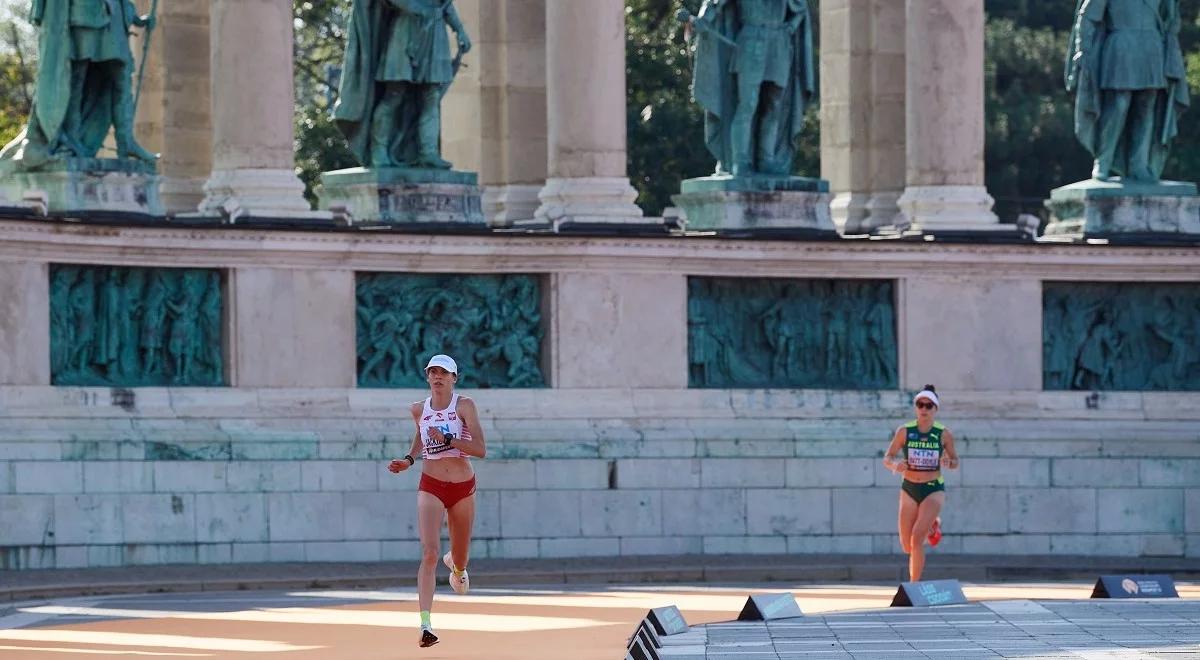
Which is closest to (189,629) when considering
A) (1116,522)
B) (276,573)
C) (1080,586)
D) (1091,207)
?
(276,573)

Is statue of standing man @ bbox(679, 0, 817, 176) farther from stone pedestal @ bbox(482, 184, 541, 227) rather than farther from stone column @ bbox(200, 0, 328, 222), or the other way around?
stone column @ bbox(200, 0, 328, 222)

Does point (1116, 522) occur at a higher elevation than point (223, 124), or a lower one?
lower

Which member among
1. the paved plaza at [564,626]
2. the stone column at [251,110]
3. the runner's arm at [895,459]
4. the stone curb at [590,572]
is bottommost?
the stone curb at [590,572]

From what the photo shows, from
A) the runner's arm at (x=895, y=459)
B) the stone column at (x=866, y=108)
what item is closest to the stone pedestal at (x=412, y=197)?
the stone column at (x=866, y=108)

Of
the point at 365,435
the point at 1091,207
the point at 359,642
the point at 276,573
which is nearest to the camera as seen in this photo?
the point at 359,642

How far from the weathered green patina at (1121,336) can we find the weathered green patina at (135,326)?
11380 millimetres

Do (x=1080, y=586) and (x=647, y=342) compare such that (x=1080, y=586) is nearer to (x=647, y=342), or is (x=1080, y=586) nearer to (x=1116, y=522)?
(x=1116, y=522)

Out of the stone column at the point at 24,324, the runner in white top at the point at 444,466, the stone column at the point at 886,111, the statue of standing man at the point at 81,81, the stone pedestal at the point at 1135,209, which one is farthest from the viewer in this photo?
the stone column at the point at 886,111

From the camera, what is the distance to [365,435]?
4000 centimetres

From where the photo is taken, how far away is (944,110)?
44594 mm

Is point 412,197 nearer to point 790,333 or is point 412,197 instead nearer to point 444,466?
point 790,333

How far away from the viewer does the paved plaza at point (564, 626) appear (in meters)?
26.4

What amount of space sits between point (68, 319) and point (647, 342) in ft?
24.6

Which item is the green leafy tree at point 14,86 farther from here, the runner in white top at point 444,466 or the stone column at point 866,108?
the runner in white top at point 444,466
